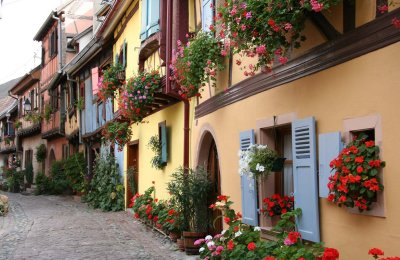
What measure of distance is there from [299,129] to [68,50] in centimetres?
2173

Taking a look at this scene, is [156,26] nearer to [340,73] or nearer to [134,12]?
[134,12]

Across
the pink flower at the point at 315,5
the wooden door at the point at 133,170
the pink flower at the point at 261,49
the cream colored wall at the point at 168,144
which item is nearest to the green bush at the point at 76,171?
the wooden door at the point at 133,170

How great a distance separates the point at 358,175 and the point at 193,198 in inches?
188

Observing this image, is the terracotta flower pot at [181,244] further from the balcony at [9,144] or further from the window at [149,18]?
the balcony at [9,144]

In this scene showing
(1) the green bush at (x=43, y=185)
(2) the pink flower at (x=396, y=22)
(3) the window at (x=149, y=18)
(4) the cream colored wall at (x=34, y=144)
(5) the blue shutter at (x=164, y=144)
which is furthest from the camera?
(4) the cream colored wall at (x=34, y=144)

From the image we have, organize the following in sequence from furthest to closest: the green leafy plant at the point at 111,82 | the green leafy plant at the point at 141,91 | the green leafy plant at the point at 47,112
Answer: the green leafy plant at the point at 47,112
the green leafy plant at the point at 111,82
the green leafy plant at the point at 141,91

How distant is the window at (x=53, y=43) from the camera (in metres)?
26.6

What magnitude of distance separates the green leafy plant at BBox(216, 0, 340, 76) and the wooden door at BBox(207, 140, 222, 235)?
395cm

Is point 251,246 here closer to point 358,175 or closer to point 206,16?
point 358,175

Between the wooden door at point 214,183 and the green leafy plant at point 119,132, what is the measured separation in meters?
5.43

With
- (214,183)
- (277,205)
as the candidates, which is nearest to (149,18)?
(214,183)

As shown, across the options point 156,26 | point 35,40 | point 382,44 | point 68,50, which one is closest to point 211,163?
point 156,26

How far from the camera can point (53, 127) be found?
89.0 ft

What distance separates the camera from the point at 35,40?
3095 cm
